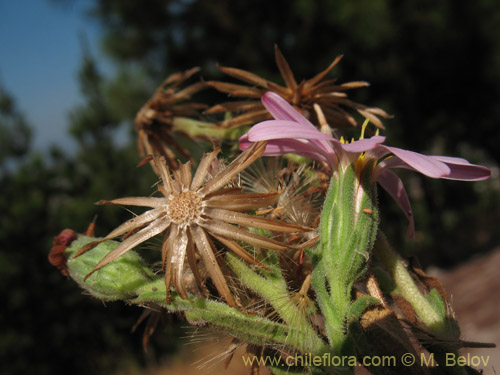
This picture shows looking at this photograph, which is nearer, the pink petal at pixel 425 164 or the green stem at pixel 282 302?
the pink petal at pixel 425 164

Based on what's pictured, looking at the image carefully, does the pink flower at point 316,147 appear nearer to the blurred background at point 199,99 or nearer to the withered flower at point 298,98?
the withered flower at point 298,98

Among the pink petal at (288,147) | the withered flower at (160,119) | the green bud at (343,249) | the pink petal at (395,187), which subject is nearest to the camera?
the green bud at (343,249)

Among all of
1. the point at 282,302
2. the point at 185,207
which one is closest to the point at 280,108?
the point at 185,207

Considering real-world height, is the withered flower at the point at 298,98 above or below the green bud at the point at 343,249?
above

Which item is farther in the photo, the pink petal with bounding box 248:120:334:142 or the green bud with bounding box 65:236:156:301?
the green bud with bounding box 65:236:156:301

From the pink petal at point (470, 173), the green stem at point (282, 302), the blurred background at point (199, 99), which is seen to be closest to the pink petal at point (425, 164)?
the pink petal at point (470, 173)

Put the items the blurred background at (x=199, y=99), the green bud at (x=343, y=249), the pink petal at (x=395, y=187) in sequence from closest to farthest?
the green bud at (x=343, y=249), the pink petal at (x=395, y=187), the blurred background at (x=199, y=99)

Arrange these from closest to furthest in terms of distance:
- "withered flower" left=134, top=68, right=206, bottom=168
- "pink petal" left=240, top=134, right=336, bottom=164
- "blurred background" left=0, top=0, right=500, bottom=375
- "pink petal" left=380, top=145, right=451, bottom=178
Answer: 1. "pink petal" left=380, top=145, right=451, bottom=178
2. "pink petal" left=240, top=134, right=336, bottom=164
3. "withered flower" left=134, top=68, right=206, bottom=168
4. "blurred background" left=0, top=0, right=500, bottom=375

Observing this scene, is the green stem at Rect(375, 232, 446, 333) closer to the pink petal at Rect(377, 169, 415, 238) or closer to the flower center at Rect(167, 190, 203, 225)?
the pink petal at Rect(377, 169, 415, 238)

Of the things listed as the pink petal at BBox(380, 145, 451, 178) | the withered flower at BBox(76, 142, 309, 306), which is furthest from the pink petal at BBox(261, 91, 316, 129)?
the pink petal at BBox(380, 145, 451, 178)

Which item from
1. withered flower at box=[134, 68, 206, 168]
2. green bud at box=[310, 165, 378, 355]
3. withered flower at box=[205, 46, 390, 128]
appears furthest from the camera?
withered flower at box=[134, 68, 206, 168]
